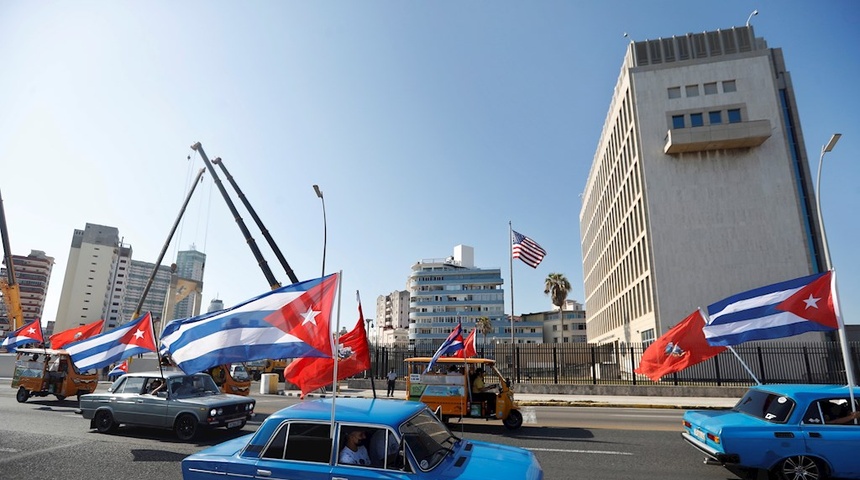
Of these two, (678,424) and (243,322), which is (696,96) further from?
(243,322)

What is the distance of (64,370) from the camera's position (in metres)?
19.1

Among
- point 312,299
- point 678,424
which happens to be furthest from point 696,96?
point 312,299

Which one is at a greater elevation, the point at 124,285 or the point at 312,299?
the point at 124,285

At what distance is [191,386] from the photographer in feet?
39.9

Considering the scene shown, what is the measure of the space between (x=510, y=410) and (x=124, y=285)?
153m

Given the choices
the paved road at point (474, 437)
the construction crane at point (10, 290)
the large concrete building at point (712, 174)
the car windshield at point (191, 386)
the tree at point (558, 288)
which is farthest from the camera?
the tree at point (558, 288)

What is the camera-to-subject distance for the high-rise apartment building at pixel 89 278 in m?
121

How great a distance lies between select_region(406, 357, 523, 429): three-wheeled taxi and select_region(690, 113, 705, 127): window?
1337 inches

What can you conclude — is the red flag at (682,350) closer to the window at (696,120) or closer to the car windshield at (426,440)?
the car windshield at (426,440)

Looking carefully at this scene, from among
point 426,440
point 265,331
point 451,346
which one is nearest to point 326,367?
point 265,331

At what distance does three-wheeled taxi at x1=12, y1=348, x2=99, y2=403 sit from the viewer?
60.9ft

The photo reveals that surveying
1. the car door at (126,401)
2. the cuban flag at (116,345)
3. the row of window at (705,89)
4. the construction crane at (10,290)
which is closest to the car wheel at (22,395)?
the cuban flag at (116,345)

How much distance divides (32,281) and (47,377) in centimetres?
14944

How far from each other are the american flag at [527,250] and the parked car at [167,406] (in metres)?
24.5
